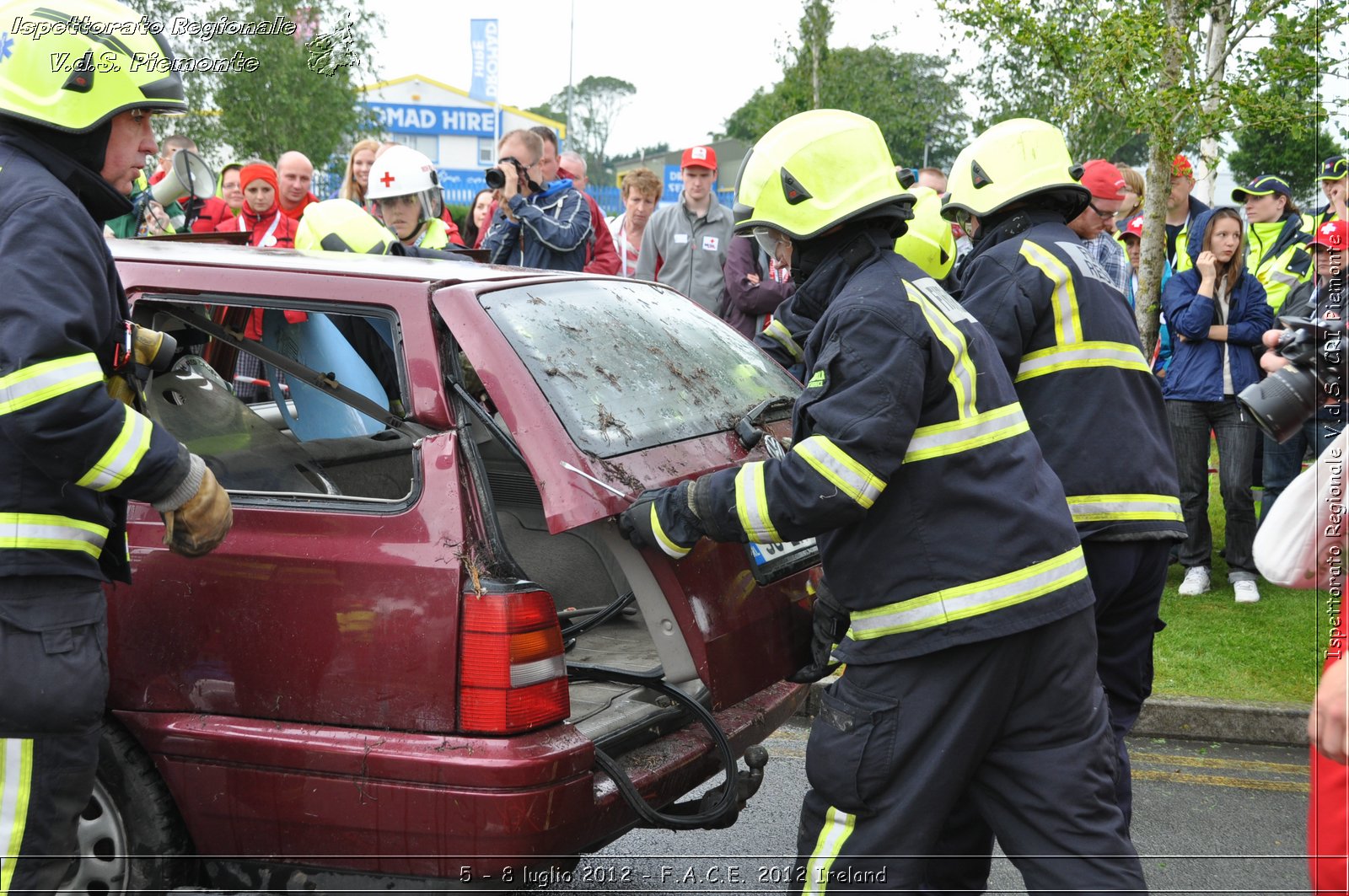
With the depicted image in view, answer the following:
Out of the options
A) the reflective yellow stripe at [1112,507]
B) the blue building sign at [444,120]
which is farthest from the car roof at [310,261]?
the blue building sign at [444,120]

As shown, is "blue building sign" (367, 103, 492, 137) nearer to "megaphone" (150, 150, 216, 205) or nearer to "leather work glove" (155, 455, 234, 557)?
"megaphone" (150, 150, 216, 205)

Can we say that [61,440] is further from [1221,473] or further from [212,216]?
[212,216]

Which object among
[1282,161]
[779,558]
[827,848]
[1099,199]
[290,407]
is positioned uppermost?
[1282,161]

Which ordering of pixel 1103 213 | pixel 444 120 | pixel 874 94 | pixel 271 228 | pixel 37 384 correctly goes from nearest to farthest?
pixel 37 384
pixel 1103 213
pixel 271 228
pixel 874 94
pixel 444 120

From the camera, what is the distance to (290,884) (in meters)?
2.62

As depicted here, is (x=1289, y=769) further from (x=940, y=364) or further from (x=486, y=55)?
(x=486, y=55)

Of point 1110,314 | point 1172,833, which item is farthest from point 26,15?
point 1172,833

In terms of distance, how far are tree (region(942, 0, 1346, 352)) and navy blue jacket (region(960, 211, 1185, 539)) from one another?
3.72 m

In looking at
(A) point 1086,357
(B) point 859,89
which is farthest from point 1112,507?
(B) point 859,89

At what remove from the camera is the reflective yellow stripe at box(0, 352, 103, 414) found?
2.10 m

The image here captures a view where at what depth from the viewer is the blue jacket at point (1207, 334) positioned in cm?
615

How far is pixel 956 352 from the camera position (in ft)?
7.86

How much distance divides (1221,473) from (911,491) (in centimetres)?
464

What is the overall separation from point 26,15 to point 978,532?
7.08 feet
